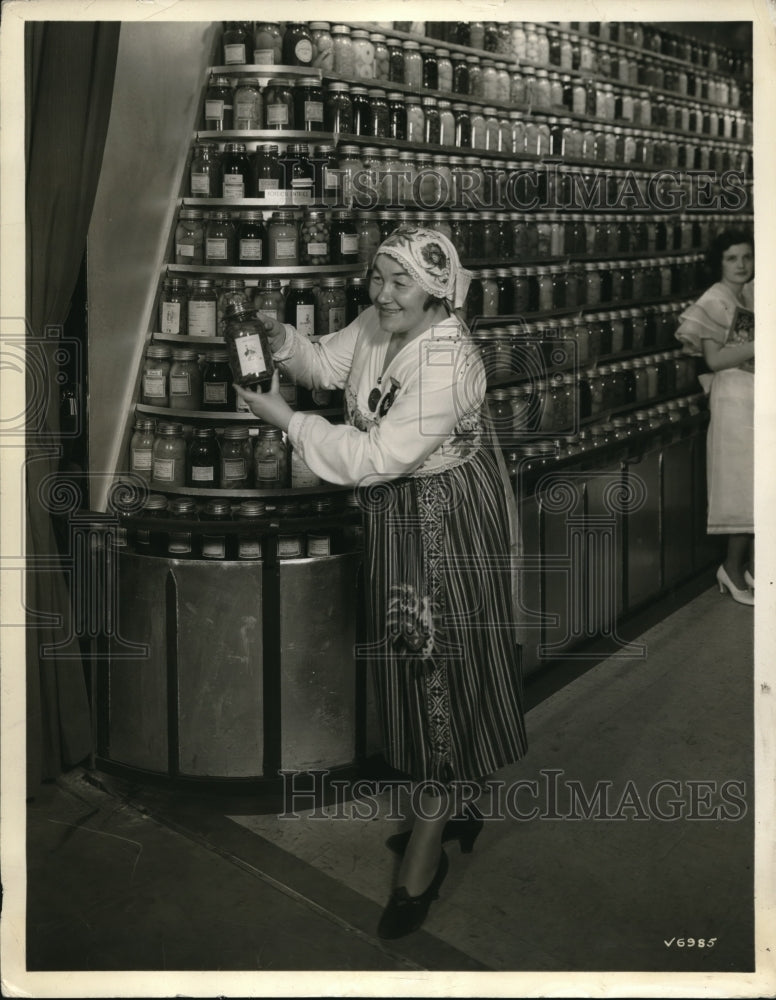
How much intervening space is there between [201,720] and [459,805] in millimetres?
695

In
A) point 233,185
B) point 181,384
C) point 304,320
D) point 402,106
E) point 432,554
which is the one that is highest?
point 402,106

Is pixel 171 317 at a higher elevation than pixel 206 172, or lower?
lower

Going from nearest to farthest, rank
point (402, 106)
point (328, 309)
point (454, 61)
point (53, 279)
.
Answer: point (53, 279), point (328, 309), point (402, 106), point (454, 61)

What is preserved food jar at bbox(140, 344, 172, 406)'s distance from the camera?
3465 millimetres

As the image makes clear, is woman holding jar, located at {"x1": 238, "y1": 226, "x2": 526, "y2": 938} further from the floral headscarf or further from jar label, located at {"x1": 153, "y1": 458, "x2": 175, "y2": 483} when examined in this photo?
jar label, located at {"x1": 153, "y1": 458, "x2": 175, "y2": 483}

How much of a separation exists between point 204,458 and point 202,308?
39 centimetres

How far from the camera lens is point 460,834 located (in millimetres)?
3127

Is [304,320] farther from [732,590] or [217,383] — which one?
[732,590]

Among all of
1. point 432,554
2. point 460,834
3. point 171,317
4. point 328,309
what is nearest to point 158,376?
point 171,317

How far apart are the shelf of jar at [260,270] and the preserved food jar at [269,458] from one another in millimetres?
406

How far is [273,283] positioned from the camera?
3.38 metres

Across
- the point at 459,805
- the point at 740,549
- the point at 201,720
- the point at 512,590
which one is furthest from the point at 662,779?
the point at 740,549

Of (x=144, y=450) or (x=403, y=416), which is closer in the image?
(x=403, y=416)

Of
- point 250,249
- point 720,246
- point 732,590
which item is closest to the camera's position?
point 250,249
